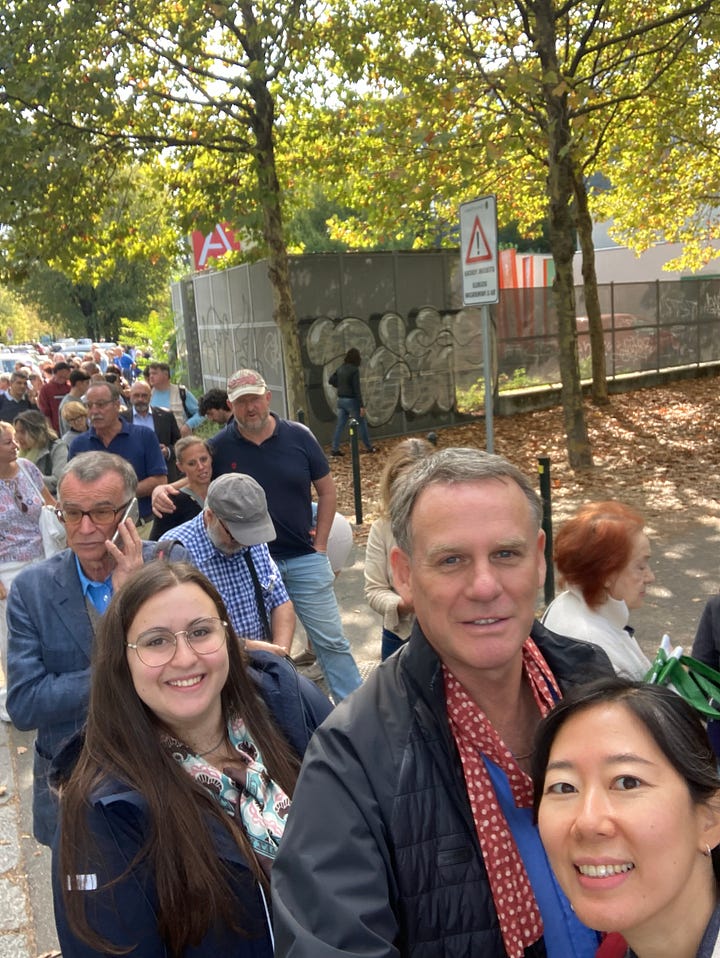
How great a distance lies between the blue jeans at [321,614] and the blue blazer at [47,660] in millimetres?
2102

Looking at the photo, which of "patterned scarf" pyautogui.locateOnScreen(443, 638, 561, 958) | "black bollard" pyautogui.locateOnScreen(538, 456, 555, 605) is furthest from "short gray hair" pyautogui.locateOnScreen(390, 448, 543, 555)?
"black bollard" pyautogui.locateOnScreen(538, 456, 555, 605)

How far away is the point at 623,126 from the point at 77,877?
16.1 metres

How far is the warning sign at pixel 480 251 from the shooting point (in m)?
6.11

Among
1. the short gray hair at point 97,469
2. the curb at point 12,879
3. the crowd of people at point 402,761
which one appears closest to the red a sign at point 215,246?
the curb at point 12,879

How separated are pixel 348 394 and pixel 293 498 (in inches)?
367

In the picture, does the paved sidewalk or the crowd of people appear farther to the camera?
the paved sidewalk

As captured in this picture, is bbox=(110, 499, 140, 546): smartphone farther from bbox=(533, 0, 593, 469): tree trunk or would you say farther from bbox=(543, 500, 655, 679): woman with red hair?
bbox=(533, 0, 593, 469): tree trunk

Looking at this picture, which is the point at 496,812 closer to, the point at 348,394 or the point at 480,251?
the point at 480,251

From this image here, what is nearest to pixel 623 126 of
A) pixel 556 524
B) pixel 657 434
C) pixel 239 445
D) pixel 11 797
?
pixel 657 434

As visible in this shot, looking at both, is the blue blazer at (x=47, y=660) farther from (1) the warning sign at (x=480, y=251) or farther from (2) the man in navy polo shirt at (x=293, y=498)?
(1) the warning sign at (x=480, y=251)

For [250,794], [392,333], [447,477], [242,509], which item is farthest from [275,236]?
[447,477]

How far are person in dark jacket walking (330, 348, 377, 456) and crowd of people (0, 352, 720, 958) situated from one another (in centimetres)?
1114

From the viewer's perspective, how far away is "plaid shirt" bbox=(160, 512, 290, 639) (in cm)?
383

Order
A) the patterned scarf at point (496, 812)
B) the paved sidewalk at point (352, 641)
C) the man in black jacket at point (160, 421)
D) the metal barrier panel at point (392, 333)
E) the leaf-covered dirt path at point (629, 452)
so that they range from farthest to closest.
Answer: the metal barrier panel at point (392, 333) < the leaf-covered dirt path at point (629, 452) < the man in black jacket at point (160, 421) < the paved sidewalk at point (352, 641) < the patterned scarf at point (496, 812)
